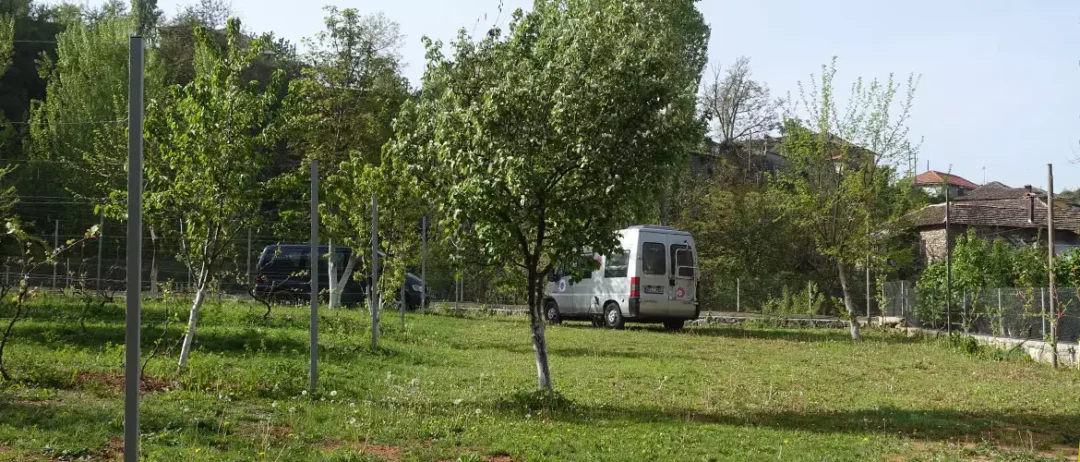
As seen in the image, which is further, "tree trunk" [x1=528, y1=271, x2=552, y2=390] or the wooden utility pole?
the wooden utility pole

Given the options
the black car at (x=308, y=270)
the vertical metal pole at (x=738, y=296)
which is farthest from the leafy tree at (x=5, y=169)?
the vertical metal pole at (x=738, y=296)

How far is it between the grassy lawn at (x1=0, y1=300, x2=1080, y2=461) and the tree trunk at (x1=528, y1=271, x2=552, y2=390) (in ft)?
1.57

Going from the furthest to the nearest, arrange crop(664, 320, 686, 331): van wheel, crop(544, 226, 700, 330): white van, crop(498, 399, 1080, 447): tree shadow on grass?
1. crop(664, 320, 686, 331): van wheel
2. crop(544, 226, 700, 330): white van
3. crop(498, 399, 1080, 447): tree shadow on grass

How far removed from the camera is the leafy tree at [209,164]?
12.0m

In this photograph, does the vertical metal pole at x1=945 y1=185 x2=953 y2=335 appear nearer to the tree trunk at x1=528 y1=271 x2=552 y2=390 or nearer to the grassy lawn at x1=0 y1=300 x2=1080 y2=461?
the grassy lawn at x1=0 y1=300 x2=1080 y2=461

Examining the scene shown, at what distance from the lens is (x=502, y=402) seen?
418 inches

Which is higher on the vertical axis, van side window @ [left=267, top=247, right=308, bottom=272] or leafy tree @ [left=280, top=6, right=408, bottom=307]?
leafy tree @ [left=280, top=6, right=408, bottom=307]

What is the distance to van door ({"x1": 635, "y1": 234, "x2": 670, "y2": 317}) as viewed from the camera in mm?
25734

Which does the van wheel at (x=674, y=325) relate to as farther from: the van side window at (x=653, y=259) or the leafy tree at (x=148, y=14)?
the leafy tree at (x=148, y=14)

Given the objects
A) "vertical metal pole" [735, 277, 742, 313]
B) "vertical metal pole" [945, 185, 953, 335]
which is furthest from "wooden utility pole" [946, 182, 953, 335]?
"vertical metal pole" [735, 277, 742, 313]

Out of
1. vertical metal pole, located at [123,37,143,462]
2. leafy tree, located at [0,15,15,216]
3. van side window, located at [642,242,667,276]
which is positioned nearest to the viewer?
vertical metal pole, located at [123,37,143,462]

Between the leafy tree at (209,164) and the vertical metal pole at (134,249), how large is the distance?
25.3ft

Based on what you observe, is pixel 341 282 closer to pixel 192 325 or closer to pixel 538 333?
pixel 192 325

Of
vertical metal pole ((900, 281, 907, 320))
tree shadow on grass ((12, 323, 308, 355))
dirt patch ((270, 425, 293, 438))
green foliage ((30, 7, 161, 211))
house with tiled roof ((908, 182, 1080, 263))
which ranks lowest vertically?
dirt patch ((270, 425, 293, 438))
